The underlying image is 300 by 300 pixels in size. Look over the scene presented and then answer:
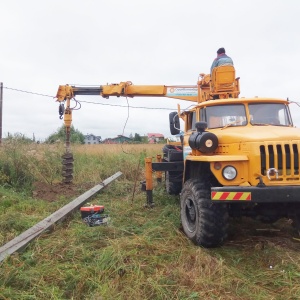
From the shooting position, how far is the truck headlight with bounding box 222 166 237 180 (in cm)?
441

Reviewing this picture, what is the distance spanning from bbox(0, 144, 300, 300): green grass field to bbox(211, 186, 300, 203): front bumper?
2.43ft

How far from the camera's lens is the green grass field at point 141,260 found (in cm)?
335

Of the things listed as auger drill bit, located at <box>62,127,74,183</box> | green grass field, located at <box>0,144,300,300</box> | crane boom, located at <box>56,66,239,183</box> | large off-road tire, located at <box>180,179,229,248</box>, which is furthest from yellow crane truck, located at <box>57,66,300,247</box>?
A: auger drill bit, located at <box>62,127,74,183</box>

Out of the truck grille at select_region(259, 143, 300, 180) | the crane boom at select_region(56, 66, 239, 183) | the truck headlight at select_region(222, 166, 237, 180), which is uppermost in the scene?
the crane boom at select_region(56, 66, 239, 183)

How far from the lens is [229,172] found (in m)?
4.42

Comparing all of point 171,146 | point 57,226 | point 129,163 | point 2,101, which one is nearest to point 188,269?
point 57,226

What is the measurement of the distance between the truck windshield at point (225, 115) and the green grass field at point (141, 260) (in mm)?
1733

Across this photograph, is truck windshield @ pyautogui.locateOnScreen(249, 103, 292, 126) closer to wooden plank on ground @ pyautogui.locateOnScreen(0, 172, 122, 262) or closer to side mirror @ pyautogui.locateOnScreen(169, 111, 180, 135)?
side mirror @ pyautogui.locateOnScreen(169, 111, 180, 135)

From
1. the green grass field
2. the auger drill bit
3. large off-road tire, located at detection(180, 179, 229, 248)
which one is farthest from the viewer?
the auger drill bit

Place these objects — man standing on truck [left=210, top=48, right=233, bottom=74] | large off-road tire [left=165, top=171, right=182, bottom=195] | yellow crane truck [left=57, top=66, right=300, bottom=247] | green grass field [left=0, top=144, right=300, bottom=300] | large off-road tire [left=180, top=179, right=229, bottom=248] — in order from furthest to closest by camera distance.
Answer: large off-road tire [left=165, top=171, right=182, bottom=195]
man standing on truck [left=210, top=48, right=233, bottom=74]
large off-road tire [left=180, top=179, right=229, bottom=248]
yellow crane truck [left=57, top=66, right=300, bottom=247]
green grass field [left=0, top=144, right=300, bottom=300]

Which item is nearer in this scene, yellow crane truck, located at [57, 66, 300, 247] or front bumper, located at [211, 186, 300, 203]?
front bumper, located at [211, 186, 300, 203]

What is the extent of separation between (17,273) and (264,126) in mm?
4000

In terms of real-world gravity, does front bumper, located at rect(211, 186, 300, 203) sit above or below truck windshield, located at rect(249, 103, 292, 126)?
below

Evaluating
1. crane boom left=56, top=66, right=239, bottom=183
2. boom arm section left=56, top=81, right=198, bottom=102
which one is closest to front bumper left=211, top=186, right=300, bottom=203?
crane boom left=56, top=66, right=239, bottom=183
